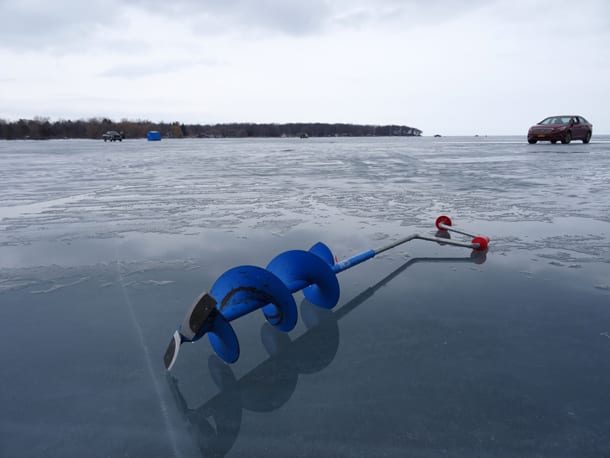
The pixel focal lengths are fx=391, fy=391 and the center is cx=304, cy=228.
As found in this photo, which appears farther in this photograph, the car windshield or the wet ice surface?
the car windshield

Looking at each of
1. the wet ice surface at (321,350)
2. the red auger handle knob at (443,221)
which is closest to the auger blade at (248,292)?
the wet ice surface at (321,350)

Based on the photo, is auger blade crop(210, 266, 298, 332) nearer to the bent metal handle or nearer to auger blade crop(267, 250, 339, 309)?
the bent metal handle

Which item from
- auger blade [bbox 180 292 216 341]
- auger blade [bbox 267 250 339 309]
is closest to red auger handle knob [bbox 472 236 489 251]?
auger blade [bbox 267 250 339 309]

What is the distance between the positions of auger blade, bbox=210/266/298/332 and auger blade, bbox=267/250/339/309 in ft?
1.18

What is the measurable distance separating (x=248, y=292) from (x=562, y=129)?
81.7 feet

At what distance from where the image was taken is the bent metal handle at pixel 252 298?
73.9 inches

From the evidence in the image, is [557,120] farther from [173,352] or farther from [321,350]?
[173,352]

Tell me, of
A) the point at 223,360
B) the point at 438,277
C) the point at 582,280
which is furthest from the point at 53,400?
the point at 582,280

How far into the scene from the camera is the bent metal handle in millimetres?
1878

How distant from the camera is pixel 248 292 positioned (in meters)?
2.24

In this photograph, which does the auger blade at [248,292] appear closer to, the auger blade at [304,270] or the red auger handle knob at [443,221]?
the auger blade at [304,270]

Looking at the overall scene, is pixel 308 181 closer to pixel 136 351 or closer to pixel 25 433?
pixel 136 351

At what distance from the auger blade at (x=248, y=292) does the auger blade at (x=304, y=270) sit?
36 cm

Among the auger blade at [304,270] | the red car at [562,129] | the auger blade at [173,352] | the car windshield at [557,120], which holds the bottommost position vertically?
the auger blade at [173,352]
